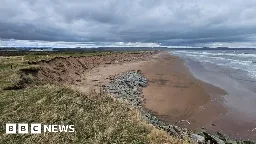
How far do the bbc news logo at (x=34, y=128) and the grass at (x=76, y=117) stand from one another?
29 centimetres

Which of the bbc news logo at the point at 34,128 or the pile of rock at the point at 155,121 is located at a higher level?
the bbc news logo at the point at 34,128

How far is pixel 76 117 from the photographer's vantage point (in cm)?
1517

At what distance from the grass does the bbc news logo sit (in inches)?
11.5

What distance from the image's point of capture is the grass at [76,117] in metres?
12.6

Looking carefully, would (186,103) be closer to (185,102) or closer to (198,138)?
(185,102)

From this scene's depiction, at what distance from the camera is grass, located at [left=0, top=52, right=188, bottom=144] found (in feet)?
41.4

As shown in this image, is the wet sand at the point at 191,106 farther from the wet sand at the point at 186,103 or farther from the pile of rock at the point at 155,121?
the pile of rock at the point at 155,121

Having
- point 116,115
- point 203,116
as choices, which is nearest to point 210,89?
point 203,116

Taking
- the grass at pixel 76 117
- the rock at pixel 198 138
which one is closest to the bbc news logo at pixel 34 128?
the grass at pixel 76 117

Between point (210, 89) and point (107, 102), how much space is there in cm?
2080

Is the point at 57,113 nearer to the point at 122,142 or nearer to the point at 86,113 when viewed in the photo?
the point at 86,113

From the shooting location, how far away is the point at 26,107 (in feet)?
55.1

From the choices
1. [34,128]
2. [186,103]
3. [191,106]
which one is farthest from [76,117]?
[186,103]

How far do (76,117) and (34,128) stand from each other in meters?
2.25
